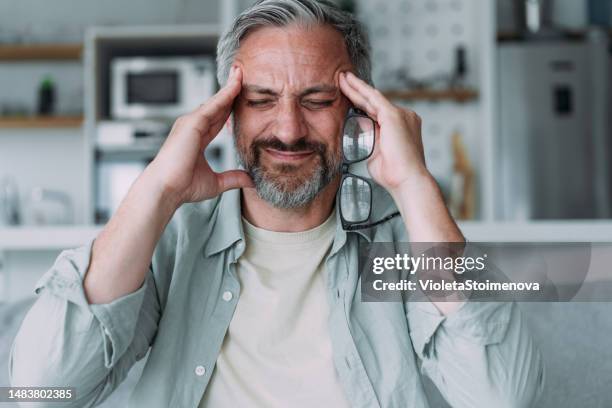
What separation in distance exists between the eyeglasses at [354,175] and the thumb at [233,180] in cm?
15

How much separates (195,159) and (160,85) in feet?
7.98

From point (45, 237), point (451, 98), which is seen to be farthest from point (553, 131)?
point (45, 237)

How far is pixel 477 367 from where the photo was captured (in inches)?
36.9

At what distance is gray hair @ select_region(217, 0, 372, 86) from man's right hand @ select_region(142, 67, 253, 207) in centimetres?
8

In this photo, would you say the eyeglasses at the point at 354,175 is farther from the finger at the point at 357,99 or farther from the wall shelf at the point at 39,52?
→ the wall shelf at the point at 39,52

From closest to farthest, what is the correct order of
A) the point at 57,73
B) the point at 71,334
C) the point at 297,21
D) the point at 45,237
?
the point at 71,334 → the point at 297,21 → the point at 45,237 → the point at 57,73

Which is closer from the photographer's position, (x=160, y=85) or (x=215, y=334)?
(x=215, y=334)

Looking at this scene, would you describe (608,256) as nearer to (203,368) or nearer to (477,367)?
(477,367)

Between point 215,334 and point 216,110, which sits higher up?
point 216,110

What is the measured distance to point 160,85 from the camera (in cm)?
334

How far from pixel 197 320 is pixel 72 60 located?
3.10 m

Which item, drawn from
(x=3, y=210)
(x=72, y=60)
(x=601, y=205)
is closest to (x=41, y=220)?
(x=3, y=210)

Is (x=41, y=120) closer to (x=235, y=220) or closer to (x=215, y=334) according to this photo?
(x=235, y=220)

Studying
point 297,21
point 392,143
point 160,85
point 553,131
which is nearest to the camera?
point 392,143
